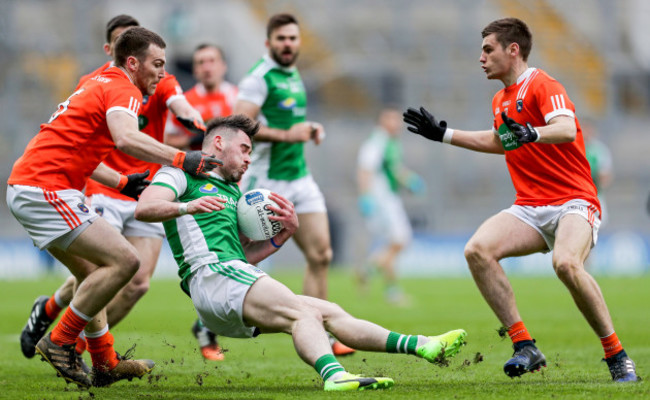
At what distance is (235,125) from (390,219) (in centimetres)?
996

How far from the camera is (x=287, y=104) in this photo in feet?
28.2

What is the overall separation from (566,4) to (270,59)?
21431 mm

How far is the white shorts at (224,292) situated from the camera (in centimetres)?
554

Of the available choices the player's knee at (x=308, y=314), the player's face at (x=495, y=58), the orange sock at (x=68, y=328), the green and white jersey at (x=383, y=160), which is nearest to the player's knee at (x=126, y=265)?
the orange sock at (x=68, y=328)

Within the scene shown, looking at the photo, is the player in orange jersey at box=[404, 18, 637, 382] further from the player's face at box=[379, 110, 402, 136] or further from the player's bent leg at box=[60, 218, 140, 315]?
the player's face at box=[379, 110, 402, 136]

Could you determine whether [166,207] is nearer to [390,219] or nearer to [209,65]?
[209,65]

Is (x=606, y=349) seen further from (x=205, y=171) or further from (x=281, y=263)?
(x=281, y=263)

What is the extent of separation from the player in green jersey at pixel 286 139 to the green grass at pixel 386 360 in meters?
0.93

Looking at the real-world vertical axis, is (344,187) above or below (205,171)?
above

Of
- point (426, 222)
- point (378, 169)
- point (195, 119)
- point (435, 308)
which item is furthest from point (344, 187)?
point (195, 119)

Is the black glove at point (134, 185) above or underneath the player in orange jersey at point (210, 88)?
underneath

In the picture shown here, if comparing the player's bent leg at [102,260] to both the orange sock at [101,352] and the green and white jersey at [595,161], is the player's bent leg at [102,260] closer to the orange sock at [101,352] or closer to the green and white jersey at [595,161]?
the orange sock at [101,352]

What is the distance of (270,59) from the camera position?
8664 millimetres

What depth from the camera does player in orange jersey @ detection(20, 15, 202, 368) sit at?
7.30 metres
